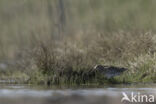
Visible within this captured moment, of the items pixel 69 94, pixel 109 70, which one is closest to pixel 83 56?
pixel 109 70

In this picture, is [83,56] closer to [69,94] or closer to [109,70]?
[109,70]

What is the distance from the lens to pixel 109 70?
2941cm

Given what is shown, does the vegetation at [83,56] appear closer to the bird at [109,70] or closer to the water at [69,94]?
the bird at [109,70]

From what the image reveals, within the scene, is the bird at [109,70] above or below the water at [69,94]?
above

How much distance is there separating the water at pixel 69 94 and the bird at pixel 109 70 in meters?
1.66

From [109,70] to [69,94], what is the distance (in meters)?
5.10

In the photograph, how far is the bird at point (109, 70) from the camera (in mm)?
29069

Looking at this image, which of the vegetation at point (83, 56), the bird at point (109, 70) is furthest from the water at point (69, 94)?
the bird at point (109, 70)

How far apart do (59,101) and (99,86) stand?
5.53 meters

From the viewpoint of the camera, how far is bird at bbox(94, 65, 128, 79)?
95.4 feet

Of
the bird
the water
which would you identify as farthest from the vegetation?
the water

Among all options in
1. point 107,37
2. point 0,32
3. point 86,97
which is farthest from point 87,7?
point 86,97

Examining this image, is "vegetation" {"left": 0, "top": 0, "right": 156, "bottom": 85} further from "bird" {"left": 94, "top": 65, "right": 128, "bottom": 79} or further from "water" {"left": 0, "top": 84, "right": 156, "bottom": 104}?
"water" {"left": 0, "top": 84, "right": 156, "bottom": 104}

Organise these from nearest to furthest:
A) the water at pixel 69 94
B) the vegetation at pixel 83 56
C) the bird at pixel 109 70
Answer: the water at pixel 69 94 → the vegetation at pixel 83 56 → the bird at pixel 109 70
